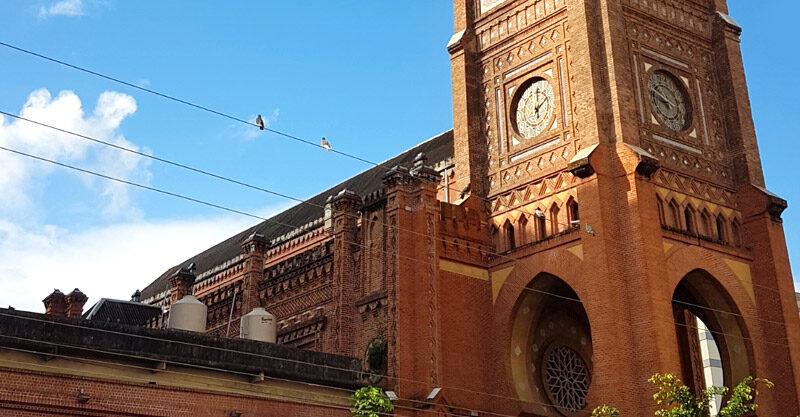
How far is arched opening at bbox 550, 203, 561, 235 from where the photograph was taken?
27.2m

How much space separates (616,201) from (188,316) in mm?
12974

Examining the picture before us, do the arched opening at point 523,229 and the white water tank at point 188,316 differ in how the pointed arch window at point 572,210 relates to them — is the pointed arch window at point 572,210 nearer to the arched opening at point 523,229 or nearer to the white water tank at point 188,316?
the arched opening at point 523,229

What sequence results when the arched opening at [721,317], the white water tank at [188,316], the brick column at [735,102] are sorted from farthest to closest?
the brick column at [735,102] → the arched opening at [721,317] → the white water tank at [188,316]

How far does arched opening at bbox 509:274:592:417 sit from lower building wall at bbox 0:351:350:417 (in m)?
7.16

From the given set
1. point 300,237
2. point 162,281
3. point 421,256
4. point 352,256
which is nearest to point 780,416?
point 421,256

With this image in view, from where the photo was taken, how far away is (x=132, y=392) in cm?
1984

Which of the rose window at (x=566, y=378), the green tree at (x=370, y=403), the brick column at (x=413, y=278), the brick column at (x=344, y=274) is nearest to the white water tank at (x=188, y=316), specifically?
the brick column at (x=344, y=274)

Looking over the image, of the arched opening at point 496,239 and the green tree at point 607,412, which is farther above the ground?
the arched opening at point 496,239

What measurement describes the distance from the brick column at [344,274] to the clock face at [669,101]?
33.5 feet

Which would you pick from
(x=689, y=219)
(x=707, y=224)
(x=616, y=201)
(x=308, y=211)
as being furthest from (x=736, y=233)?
(x=308, y=211)

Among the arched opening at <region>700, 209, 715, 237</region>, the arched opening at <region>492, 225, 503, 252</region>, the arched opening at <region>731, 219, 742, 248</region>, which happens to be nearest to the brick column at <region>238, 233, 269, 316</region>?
the arched opening at <region>492, 225, 503, 252</region>

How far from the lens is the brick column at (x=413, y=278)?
25219 millimetres

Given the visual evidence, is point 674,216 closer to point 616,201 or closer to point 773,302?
point 616,201

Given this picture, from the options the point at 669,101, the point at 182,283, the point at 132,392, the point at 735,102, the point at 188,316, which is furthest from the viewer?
the point at 182,283
